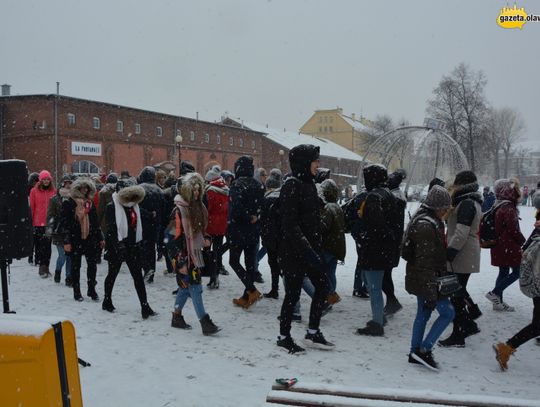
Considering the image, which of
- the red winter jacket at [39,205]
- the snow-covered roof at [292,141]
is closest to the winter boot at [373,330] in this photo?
the red winter jacket at [39,205]

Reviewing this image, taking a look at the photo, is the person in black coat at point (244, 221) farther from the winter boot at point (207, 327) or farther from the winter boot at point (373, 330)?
the winter boot at point (373, 330)

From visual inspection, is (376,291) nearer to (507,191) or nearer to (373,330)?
(373,330)

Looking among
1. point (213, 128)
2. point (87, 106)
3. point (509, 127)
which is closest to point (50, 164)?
point (87, 106)

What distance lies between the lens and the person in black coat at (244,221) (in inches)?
274

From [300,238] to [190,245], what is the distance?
4.89 feet

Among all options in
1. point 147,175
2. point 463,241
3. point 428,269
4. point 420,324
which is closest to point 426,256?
point 428,269

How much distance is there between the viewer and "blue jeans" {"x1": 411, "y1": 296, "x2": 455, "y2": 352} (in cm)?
477

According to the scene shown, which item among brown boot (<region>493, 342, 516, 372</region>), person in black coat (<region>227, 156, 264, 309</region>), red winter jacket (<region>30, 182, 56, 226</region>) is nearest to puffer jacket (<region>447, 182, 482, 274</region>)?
brown boot (<region>493, 342, 516, 372</region>)

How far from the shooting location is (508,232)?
6.61 m

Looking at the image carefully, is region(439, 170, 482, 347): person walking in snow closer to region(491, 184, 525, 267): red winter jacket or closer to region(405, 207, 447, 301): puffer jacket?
region(405, 207, 447, 301): puffer jacket

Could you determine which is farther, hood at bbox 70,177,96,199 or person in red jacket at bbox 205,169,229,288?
person in red jacket at bbox 205,169,229,288

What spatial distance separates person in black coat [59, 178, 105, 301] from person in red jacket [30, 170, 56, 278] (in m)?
2.11

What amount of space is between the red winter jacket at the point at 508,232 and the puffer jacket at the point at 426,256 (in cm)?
225

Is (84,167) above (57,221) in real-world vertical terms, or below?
above
